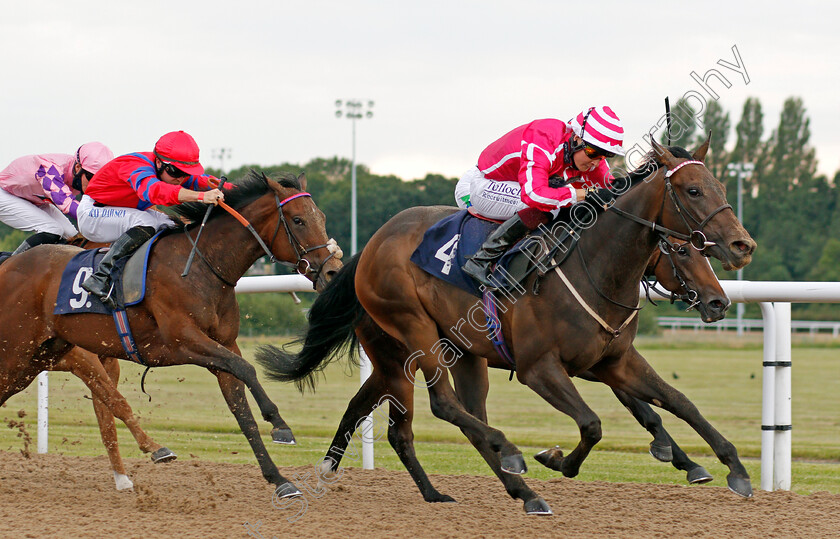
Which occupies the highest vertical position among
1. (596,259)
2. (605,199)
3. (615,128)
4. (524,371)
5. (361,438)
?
(615,128)

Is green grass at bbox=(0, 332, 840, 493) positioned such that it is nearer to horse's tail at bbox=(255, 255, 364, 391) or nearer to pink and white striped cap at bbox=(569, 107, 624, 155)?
horse's tail at bbox=(255, 255, 364, 391)

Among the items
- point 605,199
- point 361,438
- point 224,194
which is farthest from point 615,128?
point 361,438

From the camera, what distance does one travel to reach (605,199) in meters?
4.55

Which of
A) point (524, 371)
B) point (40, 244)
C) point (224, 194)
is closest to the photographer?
point (524, 371)

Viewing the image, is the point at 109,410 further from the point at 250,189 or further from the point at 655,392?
the point at 655,392

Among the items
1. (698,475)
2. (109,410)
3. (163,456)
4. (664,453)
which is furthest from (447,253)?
(109,410)

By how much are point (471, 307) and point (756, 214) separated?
47664mm

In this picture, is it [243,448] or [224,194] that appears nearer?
[224,194]

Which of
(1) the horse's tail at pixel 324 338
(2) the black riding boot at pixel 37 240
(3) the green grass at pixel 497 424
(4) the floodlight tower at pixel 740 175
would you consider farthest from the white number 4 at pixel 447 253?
(4) the floodlight tower at pixel 740 175

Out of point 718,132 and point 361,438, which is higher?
point 718,132

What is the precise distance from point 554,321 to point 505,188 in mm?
861

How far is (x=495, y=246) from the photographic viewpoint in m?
4.61

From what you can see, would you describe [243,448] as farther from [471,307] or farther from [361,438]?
[471,307]

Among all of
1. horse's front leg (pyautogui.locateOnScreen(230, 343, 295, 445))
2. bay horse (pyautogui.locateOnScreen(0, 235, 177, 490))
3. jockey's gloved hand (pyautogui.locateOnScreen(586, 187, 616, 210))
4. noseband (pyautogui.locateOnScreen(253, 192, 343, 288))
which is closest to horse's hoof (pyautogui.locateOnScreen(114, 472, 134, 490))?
bay horse (pyautogui.locateOnScreen(0, 235, 177, 490))
